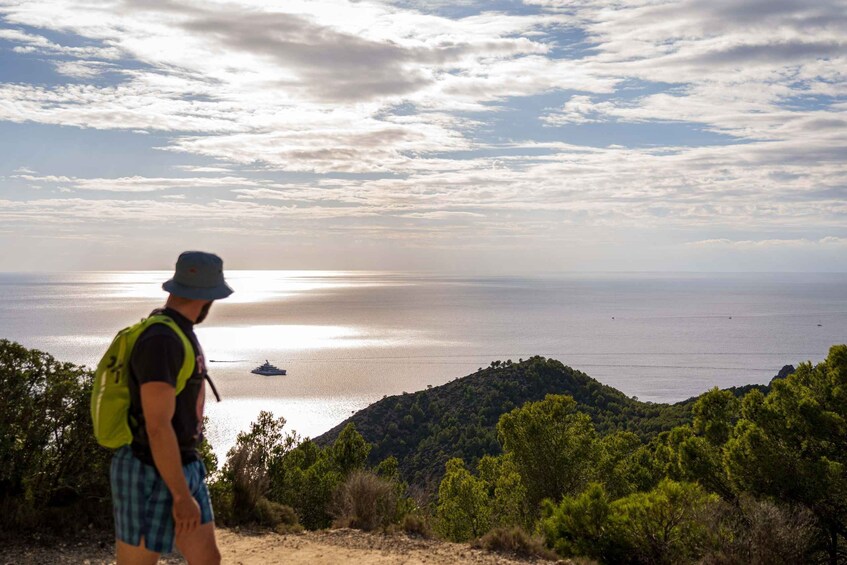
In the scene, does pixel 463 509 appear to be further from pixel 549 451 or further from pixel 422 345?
pixel 422 345

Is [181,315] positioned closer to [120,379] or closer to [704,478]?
[120,379]

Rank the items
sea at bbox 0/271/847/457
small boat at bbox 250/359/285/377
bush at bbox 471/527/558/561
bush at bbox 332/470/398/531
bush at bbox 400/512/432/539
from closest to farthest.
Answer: bush at bbox 471/527/558/561 → bush at bbox 400/512/432/539 → bush at bbox 332/470/398/531 → sea at bbox 0/271/847/457 → small boat at bbox 250/359/285/377

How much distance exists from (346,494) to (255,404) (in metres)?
67.3

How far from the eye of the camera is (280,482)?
33.9 feet

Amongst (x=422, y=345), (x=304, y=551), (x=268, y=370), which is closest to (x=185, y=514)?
(x=304, y=551)

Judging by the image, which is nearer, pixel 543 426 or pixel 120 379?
pixel 120 379

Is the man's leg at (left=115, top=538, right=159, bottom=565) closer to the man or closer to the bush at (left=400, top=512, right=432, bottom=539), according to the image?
the man

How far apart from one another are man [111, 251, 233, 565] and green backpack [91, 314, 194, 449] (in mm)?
22

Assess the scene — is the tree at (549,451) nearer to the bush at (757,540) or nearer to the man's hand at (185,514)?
the bush at (757,540)

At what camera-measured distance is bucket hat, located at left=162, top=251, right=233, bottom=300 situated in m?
2.72

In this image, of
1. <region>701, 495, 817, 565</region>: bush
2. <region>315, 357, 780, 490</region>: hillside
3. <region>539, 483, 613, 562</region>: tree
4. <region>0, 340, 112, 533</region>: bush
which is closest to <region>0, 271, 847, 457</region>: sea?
<region>315, 357, 780, 490</region>: hillside

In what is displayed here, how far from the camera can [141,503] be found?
2598 mm

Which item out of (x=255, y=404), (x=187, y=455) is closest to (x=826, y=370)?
(x=187, y=455)

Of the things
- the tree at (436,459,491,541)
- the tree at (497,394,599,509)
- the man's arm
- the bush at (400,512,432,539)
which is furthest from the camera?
the tree at (497,394,599,509)
